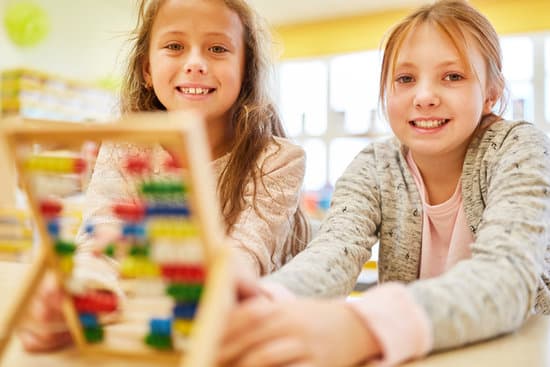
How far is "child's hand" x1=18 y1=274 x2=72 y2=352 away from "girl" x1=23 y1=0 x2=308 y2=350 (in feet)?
1.44

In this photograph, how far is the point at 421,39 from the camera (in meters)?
0.95

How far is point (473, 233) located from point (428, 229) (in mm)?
92

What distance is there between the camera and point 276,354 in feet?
1.40

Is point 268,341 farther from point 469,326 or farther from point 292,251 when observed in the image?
point 292,251

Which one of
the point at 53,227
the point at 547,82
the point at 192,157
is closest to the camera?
the point at 192,157

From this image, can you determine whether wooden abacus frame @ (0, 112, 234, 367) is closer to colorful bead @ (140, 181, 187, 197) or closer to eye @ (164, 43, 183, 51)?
colorful bead @ (140, 181, 187, 197)

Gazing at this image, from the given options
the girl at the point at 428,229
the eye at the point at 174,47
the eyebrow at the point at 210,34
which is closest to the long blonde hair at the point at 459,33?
the girl at the point at 428,229

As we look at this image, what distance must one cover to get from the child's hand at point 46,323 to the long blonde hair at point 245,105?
20.4 inches

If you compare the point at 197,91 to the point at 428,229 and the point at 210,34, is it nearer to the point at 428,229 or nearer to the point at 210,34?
the point at 210,34

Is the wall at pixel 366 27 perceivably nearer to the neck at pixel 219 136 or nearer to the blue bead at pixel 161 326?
the neck at pixel 219 136

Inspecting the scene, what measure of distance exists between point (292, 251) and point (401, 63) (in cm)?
47

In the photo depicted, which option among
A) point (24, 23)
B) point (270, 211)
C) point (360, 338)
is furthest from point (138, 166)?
point (24, 23)

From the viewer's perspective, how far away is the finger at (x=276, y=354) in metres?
0.43

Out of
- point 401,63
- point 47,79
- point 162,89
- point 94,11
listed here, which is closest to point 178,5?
point 162,89
